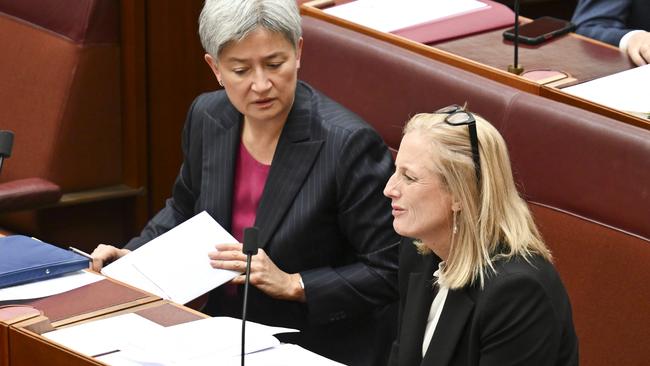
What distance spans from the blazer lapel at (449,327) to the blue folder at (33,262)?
0.38m

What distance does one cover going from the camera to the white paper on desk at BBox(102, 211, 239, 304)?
1.28m

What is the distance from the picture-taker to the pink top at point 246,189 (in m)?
1.39

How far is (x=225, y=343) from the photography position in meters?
1.09

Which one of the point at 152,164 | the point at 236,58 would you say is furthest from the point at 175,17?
the point at 236,58

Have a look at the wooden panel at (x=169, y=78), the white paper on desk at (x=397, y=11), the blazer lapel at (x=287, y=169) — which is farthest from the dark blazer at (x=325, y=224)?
the wooden panel at (x=169, y=78)

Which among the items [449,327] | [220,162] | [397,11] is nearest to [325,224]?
[220,162]

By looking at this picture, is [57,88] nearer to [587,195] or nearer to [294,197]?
[294,197]

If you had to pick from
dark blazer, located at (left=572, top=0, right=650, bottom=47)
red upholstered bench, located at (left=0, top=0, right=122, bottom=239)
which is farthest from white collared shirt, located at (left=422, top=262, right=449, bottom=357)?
red upholstered bench, located at (left=0, top=0, right=122, bottom=239)

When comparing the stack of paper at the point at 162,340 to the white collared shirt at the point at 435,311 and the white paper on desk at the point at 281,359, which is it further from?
the white collared shirt at the point at 435,311

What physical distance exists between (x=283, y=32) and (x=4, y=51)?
2.68 ft

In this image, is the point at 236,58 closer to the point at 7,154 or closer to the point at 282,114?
the point at 282,114

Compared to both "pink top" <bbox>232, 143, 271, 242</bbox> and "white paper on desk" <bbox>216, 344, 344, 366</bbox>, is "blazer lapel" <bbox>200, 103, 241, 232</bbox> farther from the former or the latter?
"white paper on desk" <bbox>216, 344, 344, 366</bbox>

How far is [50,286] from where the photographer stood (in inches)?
48.8

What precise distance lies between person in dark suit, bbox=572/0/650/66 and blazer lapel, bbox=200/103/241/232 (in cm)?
58
